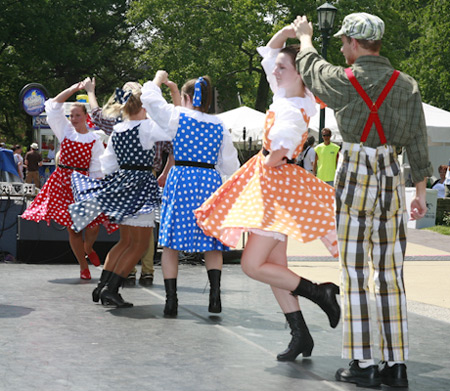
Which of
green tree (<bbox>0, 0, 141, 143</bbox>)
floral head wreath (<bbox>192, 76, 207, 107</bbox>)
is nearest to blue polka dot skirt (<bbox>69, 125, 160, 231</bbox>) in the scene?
floral head wreath (<bbox>192, 76, 207, 107</bbox>)

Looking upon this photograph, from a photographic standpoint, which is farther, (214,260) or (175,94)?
(175,94)

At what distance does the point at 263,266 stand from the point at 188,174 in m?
1.68

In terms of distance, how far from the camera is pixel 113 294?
7.11m

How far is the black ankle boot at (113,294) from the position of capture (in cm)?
709

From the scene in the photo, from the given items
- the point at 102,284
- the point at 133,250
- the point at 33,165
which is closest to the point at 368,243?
the point at 133,250

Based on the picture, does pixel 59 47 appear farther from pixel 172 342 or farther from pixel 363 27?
pixel 363 27

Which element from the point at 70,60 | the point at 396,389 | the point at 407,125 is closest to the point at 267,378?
the point at 396,389

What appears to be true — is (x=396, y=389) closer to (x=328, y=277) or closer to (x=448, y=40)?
(x=328, y=277)

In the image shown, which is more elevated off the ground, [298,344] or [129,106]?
[129,106]

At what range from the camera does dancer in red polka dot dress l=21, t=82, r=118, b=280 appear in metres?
8.65

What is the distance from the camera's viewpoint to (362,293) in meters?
4.69

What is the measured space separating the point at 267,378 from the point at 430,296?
13.4ft

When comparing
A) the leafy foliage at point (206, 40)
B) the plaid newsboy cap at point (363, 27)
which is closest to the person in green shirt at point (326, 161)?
the plaid newsboy cap at point (363, 27)

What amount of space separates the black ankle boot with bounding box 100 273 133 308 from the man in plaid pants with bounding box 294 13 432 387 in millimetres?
2792
